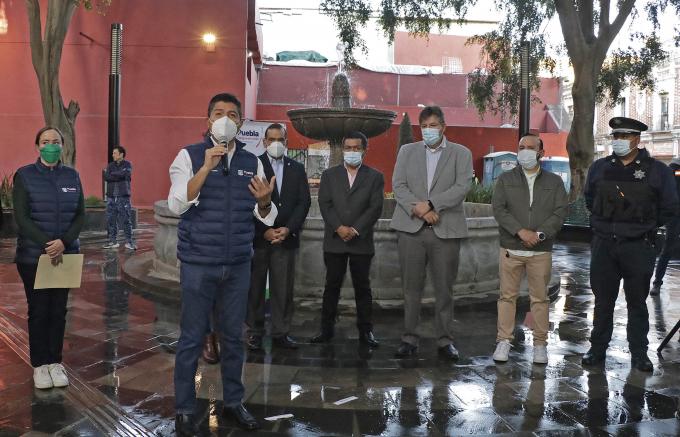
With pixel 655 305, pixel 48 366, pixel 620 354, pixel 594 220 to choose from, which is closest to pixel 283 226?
pixel 48 366

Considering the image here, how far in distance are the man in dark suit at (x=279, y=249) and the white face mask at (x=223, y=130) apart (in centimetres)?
186

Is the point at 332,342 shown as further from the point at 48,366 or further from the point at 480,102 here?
the point at 480,102

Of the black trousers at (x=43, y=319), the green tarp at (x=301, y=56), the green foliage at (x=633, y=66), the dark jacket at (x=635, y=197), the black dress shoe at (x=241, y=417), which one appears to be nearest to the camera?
the black dress shoe at (x=241, y=417)

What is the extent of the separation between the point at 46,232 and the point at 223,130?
1.67 metres

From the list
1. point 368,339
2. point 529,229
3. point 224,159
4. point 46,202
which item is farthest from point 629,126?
point 46,202

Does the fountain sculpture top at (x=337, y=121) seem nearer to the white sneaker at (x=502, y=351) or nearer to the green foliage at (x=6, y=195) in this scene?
the white sneaker at (x=502, y=351)

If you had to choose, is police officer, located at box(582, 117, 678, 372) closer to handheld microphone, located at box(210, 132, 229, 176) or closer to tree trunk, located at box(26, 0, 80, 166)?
handheld microphone, located at box(210, 132, 229, 176)

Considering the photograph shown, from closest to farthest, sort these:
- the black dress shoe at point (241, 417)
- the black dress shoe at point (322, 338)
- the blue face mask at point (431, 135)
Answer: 1. the black dress shoe at point (241, 417)
2. the blue face mask at point (431, 135)
3. the black dress shoe at point (322, 338)

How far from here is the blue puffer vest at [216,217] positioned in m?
3.71

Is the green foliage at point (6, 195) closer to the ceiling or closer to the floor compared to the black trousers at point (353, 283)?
closer to the ceiling

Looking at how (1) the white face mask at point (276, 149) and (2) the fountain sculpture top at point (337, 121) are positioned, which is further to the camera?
(2) the fountain sculpture top at point (337, 121)

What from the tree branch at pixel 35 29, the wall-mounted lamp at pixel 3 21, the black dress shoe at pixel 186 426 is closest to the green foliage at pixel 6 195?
the tree branch at pixel 35 29

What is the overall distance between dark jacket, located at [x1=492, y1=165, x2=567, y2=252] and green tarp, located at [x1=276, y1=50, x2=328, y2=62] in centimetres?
2627

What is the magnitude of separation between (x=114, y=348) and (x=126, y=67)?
643 inches
